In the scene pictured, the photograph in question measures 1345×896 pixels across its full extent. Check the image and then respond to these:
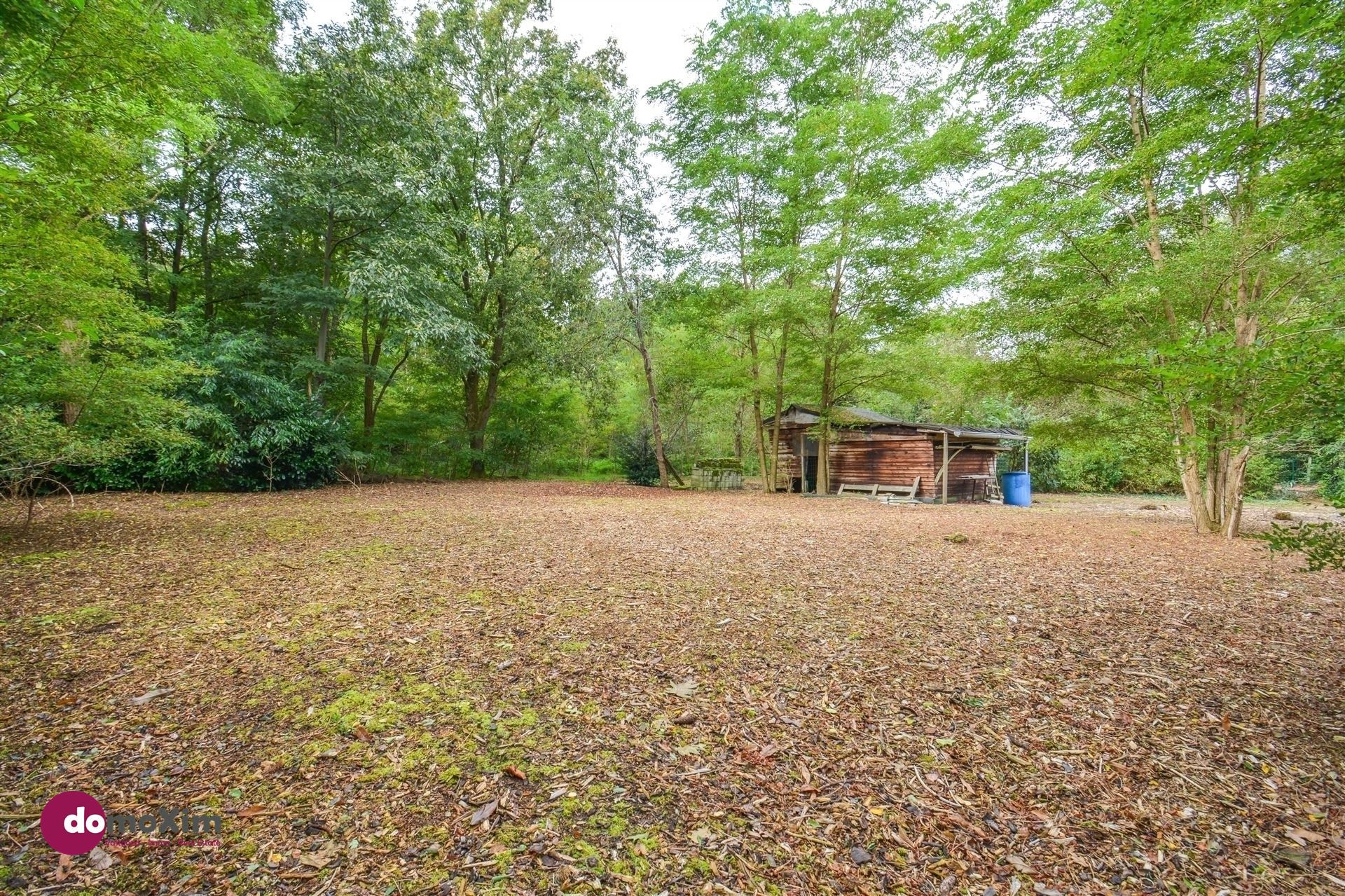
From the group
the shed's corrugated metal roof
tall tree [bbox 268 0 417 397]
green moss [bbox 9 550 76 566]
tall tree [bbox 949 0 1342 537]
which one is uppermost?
tall tree [bbox 268 0 417 397]

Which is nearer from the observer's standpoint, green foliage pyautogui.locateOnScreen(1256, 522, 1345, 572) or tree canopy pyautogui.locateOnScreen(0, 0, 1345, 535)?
green foliage pyautogui.locateOnScreen(1256, 522, 1345, 572)

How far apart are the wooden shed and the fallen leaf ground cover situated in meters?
10.2

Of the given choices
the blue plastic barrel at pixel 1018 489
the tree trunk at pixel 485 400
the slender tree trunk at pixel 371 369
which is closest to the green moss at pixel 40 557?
the slender tree trunk at pixel 371 369

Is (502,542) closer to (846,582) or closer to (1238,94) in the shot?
(846,582)

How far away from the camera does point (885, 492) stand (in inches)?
601

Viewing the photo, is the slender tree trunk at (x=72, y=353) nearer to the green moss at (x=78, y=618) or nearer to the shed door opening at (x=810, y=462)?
the green moss at (x=78, y=618)

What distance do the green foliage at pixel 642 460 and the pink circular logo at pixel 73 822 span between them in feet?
48.6

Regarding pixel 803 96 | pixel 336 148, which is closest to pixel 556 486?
pixel 336 148

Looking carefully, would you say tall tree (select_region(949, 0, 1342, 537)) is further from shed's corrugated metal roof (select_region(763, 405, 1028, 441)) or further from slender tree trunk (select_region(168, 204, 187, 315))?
slender tree trunk (select_region(168, 204, 187, 315))

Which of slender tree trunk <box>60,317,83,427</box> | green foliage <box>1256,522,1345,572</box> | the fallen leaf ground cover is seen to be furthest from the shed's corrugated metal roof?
slender tree trunk <box>60,317,83,427</box>

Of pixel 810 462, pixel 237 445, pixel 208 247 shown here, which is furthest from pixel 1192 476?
pixel 208 247

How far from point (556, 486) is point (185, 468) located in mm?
7488

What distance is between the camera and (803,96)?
12812 mm

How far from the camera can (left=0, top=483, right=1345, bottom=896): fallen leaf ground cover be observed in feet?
5.00
